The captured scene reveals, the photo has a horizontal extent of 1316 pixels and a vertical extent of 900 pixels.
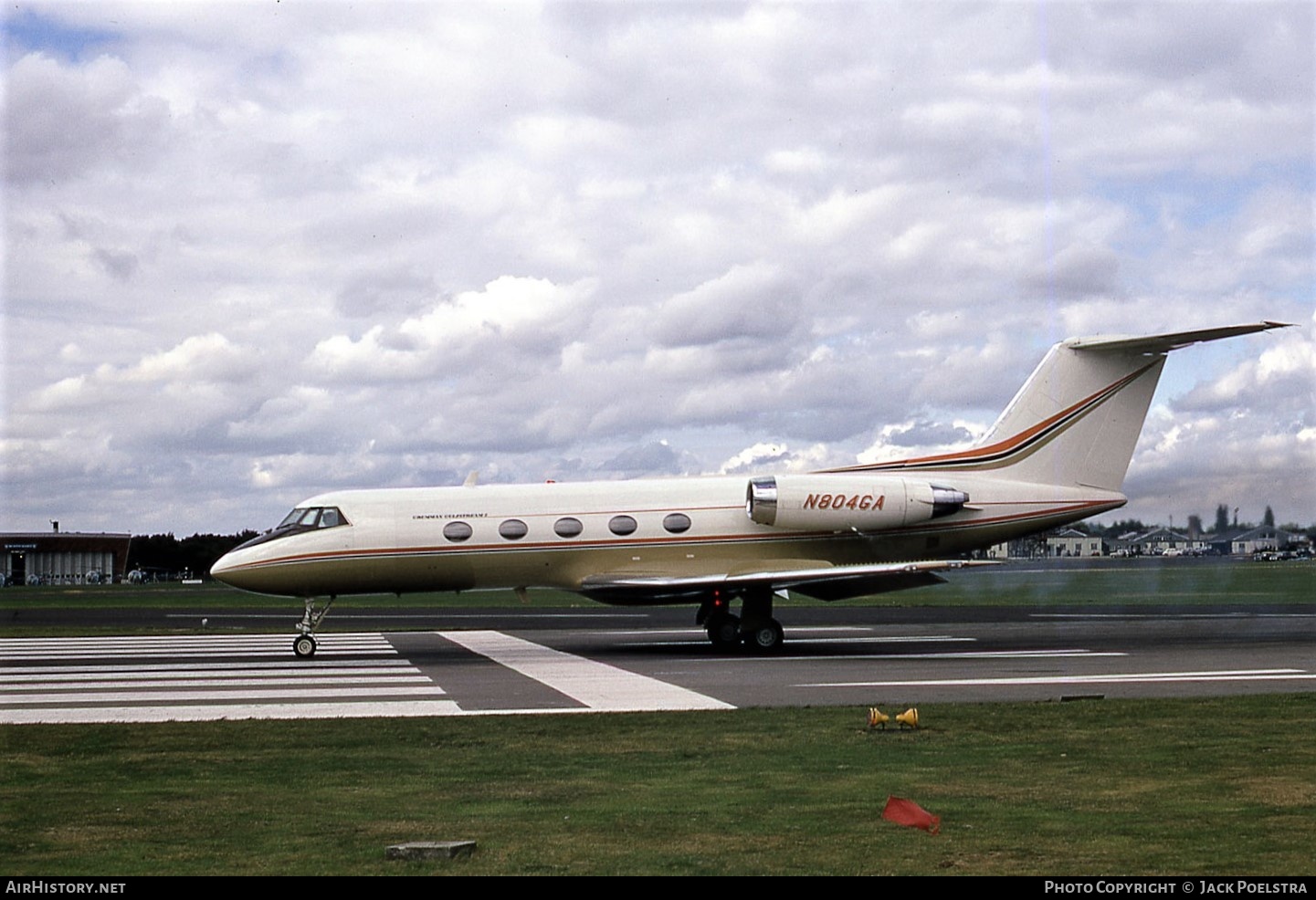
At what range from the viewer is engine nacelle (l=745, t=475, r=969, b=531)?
2591 cm

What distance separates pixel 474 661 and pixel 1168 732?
44.6 feet

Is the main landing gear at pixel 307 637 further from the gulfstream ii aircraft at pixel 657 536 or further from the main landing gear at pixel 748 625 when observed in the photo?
the main landing gear at pixel 748 625

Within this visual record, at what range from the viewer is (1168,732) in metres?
13.7

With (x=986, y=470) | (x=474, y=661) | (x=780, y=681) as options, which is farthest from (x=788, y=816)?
(x=986, y=470)

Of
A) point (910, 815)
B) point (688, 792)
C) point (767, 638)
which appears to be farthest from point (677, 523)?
point (910, 815)

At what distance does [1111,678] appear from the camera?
20.0 meters

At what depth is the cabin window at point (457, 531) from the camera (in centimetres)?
2598

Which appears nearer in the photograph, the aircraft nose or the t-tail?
the aircraft nose

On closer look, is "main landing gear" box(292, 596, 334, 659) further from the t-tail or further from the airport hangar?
the airport hangar

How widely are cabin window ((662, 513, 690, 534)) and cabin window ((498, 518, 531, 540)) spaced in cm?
291

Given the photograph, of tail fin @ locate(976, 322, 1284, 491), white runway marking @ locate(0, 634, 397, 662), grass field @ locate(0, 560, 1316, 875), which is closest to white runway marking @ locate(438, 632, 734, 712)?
grass field @ locate(0, 560, 1316, 875)

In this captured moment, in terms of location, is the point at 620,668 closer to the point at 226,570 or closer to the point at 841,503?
the point at 841,503

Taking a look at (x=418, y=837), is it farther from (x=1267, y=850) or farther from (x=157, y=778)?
(x=1267, y=850)

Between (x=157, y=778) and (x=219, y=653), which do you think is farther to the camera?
(x=219, y=653)
